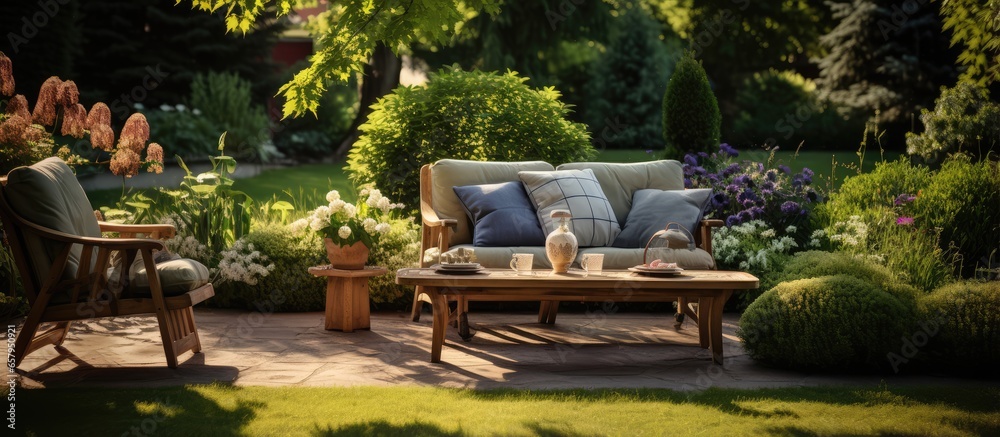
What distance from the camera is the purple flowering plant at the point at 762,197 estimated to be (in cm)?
765

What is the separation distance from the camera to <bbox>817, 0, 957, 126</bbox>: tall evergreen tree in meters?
16.4

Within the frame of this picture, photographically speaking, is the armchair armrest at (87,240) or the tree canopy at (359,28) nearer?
the armchair armrest at (87,240)

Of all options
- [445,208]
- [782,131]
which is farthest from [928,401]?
[782,131]

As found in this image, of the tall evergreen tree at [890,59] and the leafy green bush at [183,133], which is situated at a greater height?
the tall evergreen tree at [890,59]

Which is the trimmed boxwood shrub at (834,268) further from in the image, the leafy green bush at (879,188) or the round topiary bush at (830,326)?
the leafy green bush at (879,188)

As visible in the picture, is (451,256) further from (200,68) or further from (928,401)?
(200,68)

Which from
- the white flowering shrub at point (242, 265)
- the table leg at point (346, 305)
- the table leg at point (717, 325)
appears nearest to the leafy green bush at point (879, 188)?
the table leg at point (717, 325)

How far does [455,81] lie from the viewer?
7.79 metres

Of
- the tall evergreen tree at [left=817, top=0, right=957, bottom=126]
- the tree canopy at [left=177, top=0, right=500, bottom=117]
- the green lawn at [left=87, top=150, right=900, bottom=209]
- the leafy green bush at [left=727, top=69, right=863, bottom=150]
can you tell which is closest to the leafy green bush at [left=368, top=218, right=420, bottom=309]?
the tree canopy at [left=177, top=0, right=500, bottom=117]

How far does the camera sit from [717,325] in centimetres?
514

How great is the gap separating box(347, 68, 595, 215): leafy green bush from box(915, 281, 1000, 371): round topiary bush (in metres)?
3.37

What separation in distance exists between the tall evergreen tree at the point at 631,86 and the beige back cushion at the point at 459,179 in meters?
12.6

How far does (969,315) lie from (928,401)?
798mm

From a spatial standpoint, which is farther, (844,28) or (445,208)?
(844,28)
